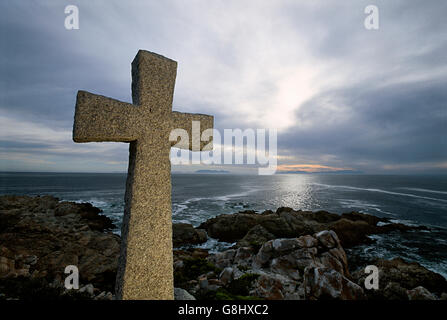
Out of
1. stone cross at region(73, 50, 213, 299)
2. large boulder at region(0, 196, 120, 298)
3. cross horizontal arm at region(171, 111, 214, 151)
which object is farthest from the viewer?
large boulder at region(0, 196, 120, 298)

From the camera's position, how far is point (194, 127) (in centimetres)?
351

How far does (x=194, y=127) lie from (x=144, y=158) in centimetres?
104

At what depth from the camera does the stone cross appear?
2.62m

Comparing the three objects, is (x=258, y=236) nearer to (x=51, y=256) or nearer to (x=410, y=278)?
(x=410, y=278)

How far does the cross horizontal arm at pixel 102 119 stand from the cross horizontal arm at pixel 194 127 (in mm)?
656

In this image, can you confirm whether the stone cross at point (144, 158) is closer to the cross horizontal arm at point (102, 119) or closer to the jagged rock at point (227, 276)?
the cross horizontal arm at point (102, 119)

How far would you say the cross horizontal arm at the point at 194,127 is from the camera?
3301mm

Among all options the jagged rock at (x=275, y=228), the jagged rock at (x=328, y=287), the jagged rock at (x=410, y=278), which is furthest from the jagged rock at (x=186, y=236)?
the jagged rock at (x=328, y=287)

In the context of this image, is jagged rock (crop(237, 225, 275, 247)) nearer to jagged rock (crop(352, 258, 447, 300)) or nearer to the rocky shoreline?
the rocky shoreline

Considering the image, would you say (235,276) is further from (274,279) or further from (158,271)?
(158,271)

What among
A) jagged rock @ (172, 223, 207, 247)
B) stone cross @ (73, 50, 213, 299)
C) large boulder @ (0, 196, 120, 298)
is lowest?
jagged rock @ (172, 223, 207, 247)

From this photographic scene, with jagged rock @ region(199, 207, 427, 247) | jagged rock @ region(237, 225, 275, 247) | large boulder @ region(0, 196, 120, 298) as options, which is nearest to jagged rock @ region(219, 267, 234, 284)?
large boulder @ region(0, 196, 120, 298)

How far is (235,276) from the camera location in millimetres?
6199
